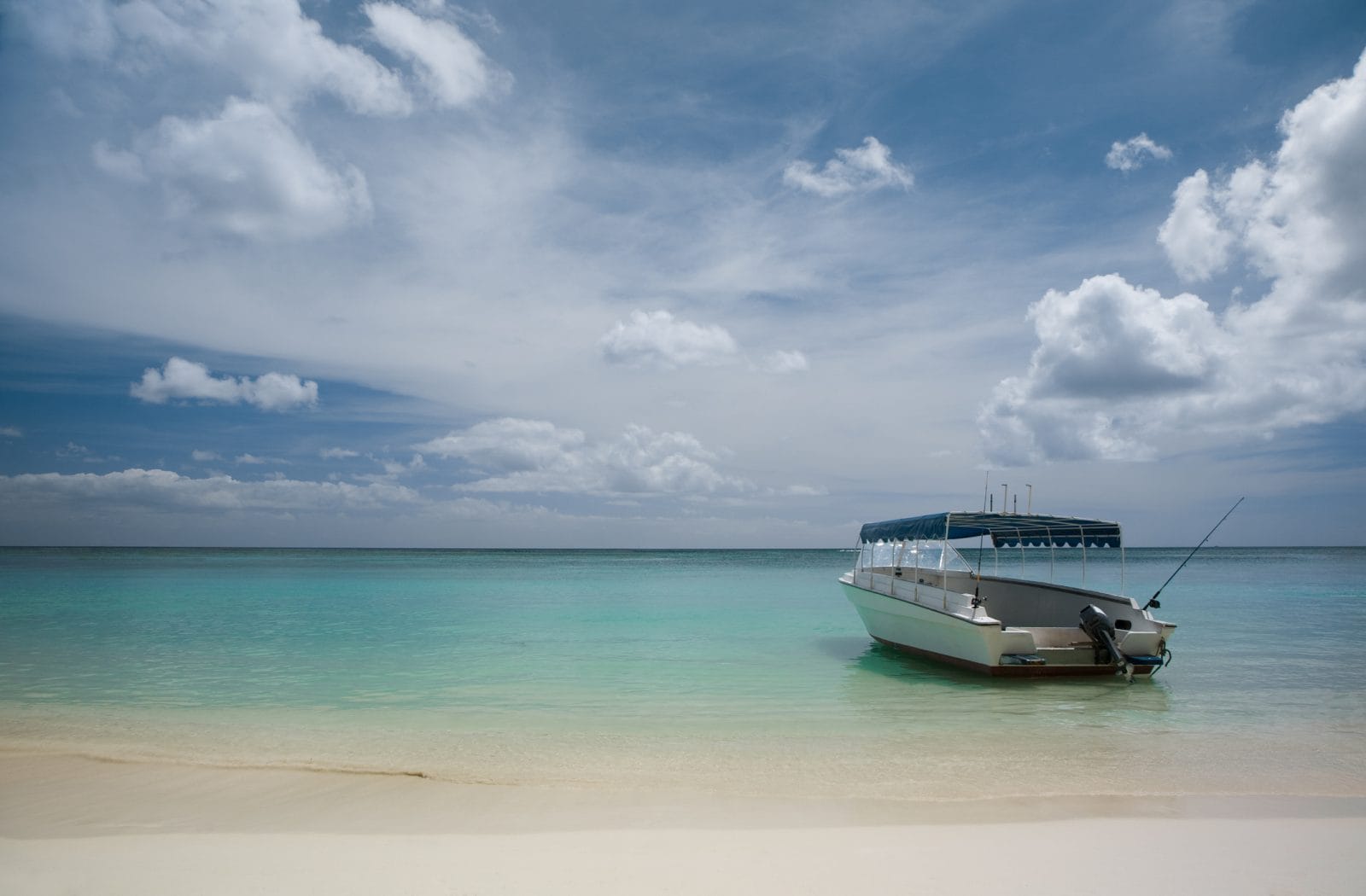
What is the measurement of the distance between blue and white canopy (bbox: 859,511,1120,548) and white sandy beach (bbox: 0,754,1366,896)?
7487mm

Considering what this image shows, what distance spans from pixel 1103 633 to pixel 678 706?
281 inches

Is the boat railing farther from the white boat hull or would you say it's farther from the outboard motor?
the outboard motor

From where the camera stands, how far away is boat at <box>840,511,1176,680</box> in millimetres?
12297

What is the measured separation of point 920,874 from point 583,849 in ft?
7.32

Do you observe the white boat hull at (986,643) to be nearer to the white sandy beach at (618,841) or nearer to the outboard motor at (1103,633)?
the outboard motor at (1103,633)

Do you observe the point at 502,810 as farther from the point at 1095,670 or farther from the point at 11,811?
the point at 1095,670

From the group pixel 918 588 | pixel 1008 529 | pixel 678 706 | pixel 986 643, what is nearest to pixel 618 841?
pixel 678 706

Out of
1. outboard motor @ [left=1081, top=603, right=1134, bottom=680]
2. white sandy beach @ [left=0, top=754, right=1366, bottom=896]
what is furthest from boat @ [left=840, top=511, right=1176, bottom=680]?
white sandy beach @ [left=0, top=754, right=1366, bottom=896]

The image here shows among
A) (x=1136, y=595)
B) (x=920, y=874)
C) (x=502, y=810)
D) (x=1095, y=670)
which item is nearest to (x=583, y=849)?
(x=502, y=810)

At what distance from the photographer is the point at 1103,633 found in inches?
489

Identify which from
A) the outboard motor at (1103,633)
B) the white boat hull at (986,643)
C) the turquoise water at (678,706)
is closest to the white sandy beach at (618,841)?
the turquoise water at (678,706)

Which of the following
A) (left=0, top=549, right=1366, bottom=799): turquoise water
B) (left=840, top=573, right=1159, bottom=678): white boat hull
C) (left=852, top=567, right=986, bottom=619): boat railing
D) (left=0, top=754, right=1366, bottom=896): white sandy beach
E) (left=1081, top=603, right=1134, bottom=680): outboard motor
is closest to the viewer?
(left=0, top=754, right=1366, bottom=896): white sandy beach

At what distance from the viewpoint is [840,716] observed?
9.91 metres

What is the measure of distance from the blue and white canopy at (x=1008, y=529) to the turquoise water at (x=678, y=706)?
2.41 meters
